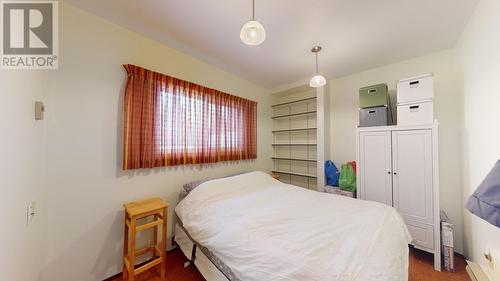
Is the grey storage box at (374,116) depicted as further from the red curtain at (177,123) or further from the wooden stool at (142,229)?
the wooden stool at (142,229)

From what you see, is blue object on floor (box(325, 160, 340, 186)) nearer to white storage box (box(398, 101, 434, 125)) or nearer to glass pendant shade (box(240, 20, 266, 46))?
white storage box (box(398, 101, 434, 125))

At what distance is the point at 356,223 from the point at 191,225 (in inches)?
59.5

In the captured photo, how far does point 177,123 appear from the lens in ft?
→ 7.50

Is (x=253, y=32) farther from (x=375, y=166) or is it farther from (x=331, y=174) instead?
(x=331, y=174)

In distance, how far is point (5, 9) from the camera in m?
0.94

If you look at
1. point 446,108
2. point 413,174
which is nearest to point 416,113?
point 446,108

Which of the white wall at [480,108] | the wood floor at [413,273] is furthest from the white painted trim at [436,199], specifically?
the white wall at [480,108]

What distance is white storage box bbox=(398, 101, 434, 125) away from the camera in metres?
2.07

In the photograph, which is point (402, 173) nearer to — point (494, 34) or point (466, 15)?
point (494, 34)

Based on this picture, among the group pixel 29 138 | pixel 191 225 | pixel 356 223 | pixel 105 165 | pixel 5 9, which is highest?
pixel 5 9

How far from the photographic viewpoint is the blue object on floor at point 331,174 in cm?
302

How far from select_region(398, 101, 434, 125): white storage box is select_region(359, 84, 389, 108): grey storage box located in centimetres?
22

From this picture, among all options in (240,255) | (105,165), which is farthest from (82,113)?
(240,255)

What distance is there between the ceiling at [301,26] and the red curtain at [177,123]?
1.70 feet
